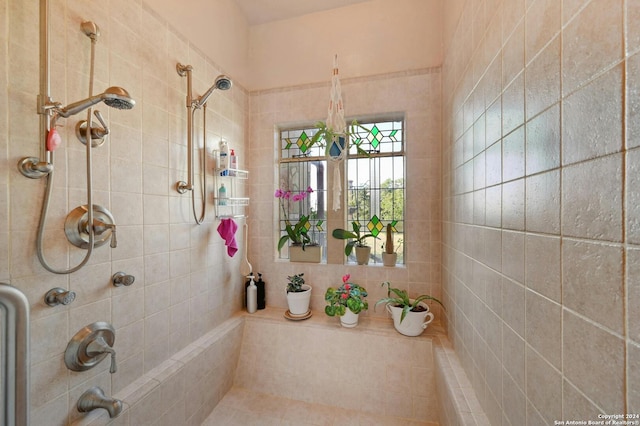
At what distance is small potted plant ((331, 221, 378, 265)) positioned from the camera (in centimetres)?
189

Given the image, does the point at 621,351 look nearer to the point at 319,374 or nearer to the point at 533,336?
the point at 533,336

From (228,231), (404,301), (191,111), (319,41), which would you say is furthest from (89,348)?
(319,41)

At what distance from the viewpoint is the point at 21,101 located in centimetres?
81

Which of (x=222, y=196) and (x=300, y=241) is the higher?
(x=222, y=196)

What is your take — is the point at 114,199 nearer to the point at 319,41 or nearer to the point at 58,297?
the point at 58,297

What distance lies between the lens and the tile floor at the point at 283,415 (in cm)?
146

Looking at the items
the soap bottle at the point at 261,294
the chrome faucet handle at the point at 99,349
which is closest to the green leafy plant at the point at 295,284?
the soap bottle at the point at 261,294

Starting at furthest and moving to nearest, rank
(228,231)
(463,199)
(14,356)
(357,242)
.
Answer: (357,242)
(228,231)
(463,199)
(14,356)

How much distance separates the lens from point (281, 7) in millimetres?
1951

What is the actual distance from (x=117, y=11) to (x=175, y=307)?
1.48 m

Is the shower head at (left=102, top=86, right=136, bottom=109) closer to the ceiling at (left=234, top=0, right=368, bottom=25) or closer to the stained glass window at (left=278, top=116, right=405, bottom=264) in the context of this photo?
the stained glass window at (left=278, top=116, right=405, bottom=264)

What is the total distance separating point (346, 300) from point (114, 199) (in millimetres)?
1418

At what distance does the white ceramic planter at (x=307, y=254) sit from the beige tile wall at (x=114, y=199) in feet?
2.04

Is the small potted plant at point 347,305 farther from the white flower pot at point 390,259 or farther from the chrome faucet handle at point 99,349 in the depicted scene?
the chrome faucet handle at point 99,349
